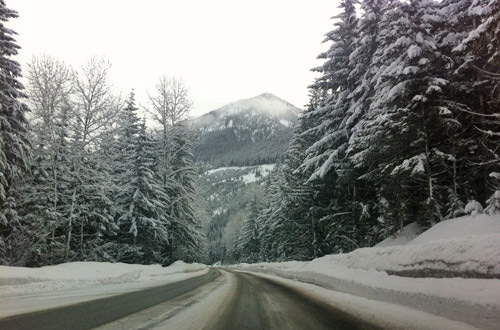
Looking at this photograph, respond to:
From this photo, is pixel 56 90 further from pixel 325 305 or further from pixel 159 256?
pixel 325 305

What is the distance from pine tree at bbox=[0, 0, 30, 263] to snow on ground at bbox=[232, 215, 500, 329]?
1824cm

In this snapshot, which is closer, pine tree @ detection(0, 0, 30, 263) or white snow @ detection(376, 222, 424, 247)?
white snow @ detection(376, 222, 424, 247)

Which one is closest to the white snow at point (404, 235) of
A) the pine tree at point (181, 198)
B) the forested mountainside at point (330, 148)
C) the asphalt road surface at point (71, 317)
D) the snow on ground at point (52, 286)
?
the forested mountainside at point (330, 148)

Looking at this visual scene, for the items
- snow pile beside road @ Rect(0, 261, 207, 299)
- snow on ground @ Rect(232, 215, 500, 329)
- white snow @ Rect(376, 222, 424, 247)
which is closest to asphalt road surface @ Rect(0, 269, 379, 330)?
snow on ground @ Rect(232, 215, 500, 329)

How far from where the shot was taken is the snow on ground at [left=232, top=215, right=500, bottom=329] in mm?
4820

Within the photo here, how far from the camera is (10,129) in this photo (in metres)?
19.3

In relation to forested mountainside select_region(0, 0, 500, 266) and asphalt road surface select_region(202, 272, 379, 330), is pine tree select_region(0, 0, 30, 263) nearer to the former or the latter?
forested mountainside select_region(0, 0, 500, 266)

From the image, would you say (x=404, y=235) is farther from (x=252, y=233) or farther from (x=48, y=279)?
(x=252, y=233)

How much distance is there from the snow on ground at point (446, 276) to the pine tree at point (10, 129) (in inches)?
718

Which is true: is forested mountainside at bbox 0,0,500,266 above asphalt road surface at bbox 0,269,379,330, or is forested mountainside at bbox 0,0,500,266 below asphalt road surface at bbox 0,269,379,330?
above

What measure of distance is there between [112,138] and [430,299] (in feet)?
70.9

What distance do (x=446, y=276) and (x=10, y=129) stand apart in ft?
69.3

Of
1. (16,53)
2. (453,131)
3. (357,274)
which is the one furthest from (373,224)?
(16,53)

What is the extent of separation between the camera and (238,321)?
4.98m
